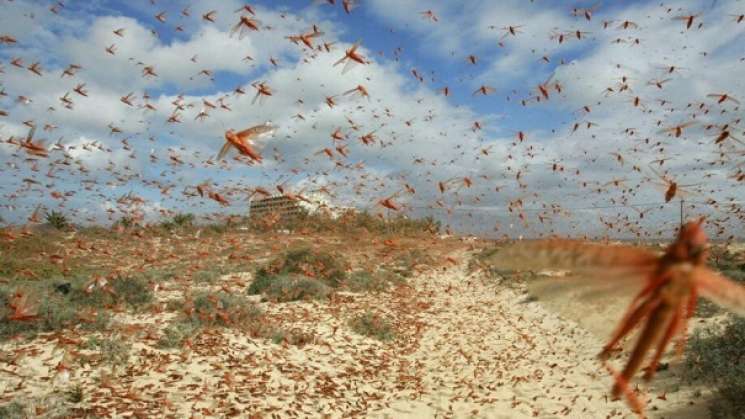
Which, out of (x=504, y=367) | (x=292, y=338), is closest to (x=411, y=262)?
(x=504, y=367)

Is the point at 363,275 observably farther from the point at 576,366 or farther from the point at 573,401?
the point at 573,401

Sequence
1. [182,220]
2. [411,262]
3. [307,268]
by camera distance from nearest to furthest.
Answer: [307,268], [411,262], [182,220]

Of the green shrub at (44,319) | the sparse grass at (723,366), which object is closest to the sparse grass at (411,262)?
the green shrub at (44,319)

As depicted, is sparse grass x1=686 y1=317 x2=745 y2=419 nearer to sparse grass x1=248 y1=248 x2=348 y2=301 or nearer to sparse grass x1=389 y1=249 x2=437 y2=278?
sparse grass x1=248 y1=248 x2=348 y2=301

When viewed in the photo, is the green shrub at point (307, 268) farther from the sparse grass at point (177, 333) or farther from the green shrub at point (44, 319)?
the green shrub at point (44, 319)

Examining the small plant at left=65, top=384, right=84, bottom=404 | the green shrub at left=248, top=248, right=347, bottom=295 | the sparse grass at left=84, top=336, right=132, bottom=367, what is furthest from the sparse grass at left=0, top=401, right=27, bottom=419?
the green shrub at left=248, top=248, right=347, bottom=295

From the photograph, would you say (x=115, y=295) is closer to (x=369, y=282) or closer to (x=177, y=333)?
(x=177, y=333)
